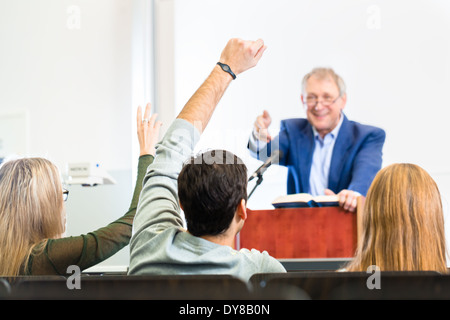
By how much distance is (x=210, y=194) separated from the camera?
1309 mm

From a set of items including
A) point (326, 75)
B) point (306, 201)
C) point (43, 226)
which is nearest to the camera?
point (43, 226)

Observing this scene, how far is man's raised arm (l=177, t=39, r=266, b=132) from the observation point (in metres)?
1.43

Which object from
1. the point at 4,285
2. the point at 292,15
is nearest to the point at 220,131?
the point at 292,15

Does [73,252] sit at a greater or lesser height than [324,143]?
lesser

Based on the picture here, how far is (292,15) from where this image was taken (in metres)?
4.26

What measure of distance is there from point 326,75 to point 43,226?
2.78 meters

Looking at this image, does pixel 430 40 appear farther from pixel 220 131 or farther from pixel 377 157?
pixel 220 131

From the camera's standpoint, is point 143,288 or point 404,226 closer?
point 143,288

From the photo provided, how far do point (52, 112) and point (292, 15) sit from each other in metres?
2.09

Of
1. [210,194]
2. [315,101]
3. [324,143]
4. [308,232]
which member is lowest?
[308,232]

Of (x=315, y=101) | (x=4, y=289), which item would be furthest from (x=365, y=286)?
(x=315, y=101)

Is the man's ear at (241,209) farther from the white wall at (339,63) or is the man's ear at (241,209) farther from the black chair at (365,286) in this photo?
the white wall at (339,63)

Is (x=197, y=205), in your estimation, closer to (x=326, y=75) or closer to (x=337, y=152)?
(x=337, y=152)

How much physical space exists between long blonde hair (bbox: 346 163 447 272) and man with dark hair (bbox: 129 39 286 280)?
0.34m
